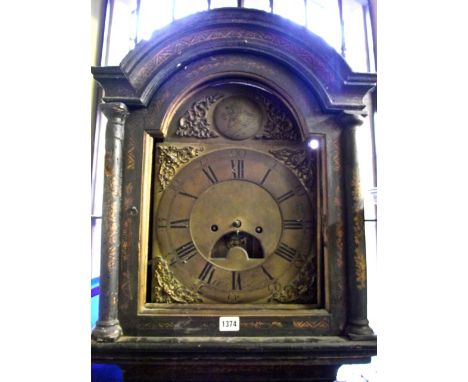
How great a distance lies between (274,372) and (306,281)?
287 millimetres

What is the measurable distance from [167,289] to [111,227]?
26 cm

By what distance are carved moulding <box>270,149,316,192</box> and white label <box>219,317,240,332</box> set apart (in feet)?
1.63

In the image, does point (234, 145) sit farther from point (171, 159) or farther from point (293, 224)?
point (293, 224)

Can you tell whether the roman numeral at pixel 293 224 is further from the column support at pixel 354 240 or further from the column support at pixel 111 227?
the column support at pixel 111 227

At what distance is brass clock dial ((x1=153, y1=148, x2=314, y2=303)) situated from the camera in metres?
1.01

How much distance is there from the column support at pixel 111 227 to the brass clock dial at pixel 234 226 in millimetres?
134

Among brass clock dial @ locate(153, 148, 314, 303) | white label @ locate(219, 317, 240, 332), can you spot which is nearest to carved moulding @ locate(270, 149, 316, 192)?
brass clock dial @ locate(153, 148, 314, 303)

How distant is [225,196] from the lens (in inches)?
40.9

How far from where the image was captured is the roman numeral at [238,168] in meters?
1.05

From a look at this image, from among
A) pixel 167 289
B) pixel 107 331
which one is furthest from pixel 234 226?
pixel 107 331

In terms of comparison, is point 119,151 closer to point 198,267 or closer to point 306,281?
point 198,267

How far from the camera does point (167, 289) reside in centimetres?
100

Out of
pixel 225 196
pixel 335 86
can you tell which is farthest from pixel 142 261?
pixel 335 86

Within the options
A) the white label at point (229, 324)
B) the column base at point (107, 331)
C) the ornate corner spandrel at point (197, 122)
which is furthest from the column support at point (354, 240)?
the column base at point (107, 331)
